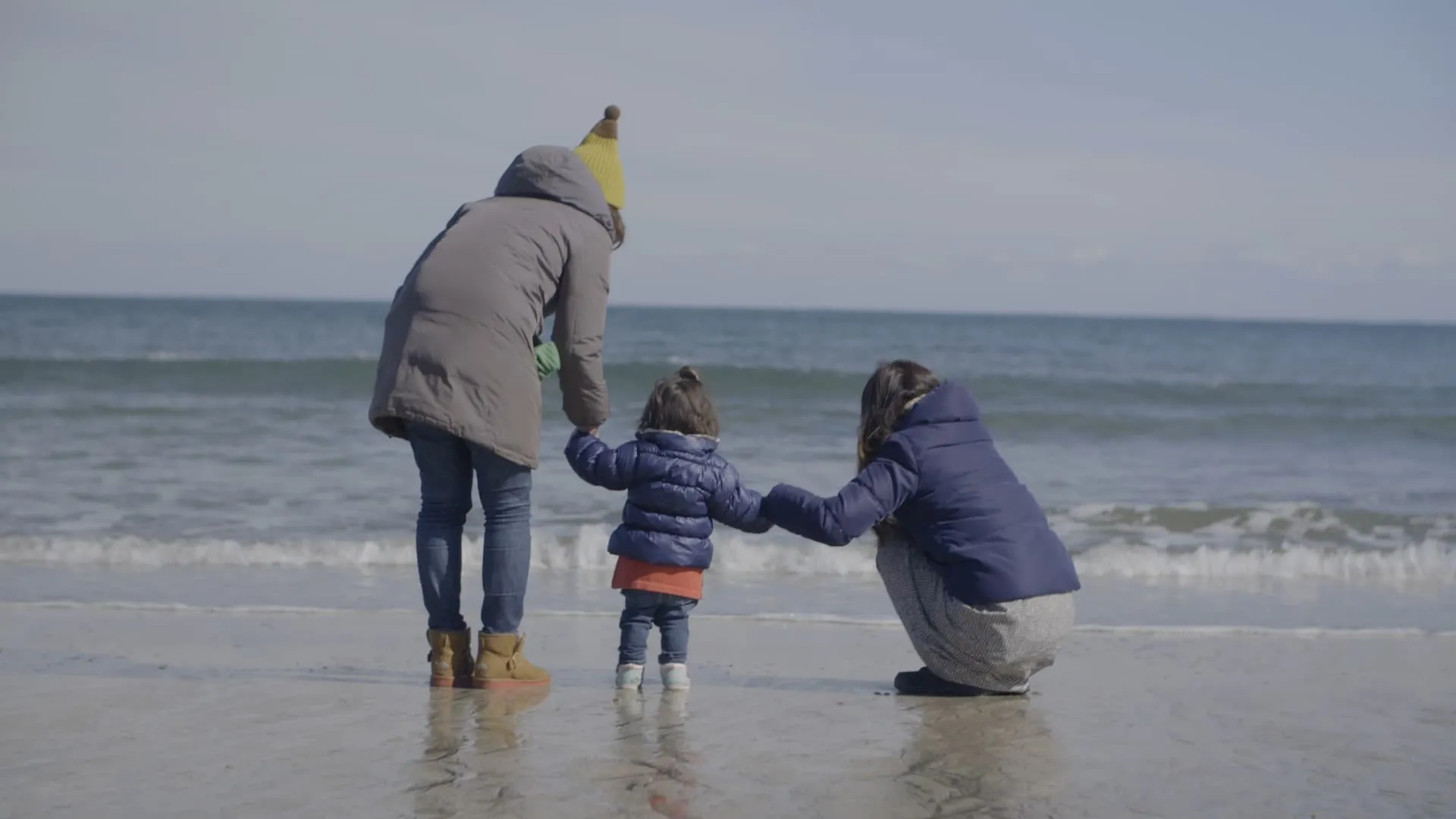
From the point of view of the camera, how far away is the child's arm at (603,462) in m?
4.02

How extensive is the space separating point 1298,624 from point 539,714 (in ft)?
11.4

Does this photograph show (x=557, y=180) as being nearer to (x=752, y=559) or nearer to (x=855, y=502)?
(x=855, y=502)

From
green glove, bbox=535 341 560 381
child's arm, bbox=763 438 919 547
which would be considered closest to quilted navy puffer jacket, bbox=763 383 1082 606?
child's arm, bbox=763 438 919 547

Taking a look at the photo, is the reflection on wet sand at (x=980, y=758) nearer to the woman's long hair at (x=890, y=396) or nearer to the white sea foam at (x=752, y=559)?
the woman's long hair at (x=890, y=396)

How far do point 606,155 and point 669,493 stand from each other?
3.53 feet

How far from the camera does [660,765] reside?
3342mm

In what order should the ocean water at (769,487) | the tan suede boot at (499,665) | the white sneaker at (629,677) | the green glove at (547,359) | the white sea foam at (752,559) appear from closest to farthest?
the green glove at (547,359) < the tan suede boot at (499,665) < the white sneaker at (629,677) < the ocean water at (769,487) < the white sea foam at (752,559)

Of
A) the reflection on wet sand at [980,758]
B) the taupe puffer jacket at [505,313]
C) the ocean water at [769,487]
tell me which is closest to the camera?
the reflection on wet sand at [980,758]

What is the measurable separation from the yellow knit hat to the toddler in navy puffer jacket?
1.99ft

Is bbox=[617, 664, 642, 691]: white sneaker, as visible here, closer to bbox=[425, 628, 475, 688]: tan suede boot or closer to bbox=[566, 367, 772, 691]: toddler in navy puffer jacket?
bbox=[566, 367, 772, 691]: toddler in navy puffer jacket

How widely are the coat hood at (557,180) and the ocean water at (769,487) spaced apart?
7.53ft

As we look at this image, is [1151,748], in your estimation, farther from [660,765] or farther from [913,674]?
[660,765]

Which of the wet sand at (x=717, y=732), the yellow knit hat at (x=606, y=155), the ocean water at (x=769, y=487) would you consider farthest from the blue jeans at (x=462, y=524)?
the ocean water at (x=769, y=487)

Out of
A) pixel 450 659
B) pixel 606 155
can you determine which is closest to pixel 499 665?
pixel 450 659
